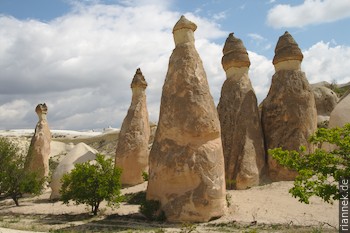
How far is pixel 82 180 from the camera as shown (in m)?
13.0

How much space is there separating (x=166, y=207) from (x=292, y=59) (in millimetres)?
8854

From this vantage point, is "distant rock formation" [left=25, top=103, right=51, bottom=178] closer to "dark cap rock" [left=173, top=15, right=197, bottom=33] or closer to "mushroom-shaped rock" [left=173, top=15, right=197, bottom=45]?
"mushroom-shaped rock" [left=173, top=15, right=197, bottom=45]

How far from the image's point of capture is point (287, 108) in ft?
50.9

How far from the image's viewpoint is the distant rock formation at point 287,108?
49.2ft

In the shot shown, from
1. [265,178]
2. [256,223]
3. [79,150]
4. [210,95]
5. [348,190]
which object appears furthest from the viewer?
[79,150]

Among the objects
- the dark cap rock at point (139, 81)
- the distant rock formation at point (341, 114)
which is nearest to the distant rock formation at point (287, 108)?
the distant rock formation at point (341, 114)

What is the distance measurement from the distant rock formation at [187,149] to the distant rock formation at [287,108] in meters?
4.60

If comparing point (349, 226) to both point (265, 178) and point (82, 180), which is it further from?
point (82, 180)

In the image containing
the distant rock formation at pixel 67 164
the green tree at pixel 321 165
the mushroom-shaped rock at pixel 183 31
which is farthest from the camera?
the distant rock formation at pixel 67 164

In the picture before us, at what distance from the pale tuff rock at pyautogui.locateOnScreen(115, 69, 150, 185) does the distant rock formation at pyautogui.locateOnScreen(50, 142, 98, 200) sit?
69.1 inches

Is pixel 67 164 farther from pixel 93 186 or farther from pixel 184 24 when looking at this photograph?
pixel 184 24

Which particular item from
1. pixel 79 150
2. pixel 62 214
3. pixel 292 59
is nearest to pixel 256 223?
pixel 62 214

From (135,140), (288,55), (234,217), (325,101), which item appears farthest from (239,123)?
(325,101)

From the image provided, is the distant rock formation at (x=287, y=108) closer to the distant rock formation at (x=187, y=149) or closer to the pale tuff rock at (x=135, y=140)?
the distant rock formation at (x=187, y=149)
